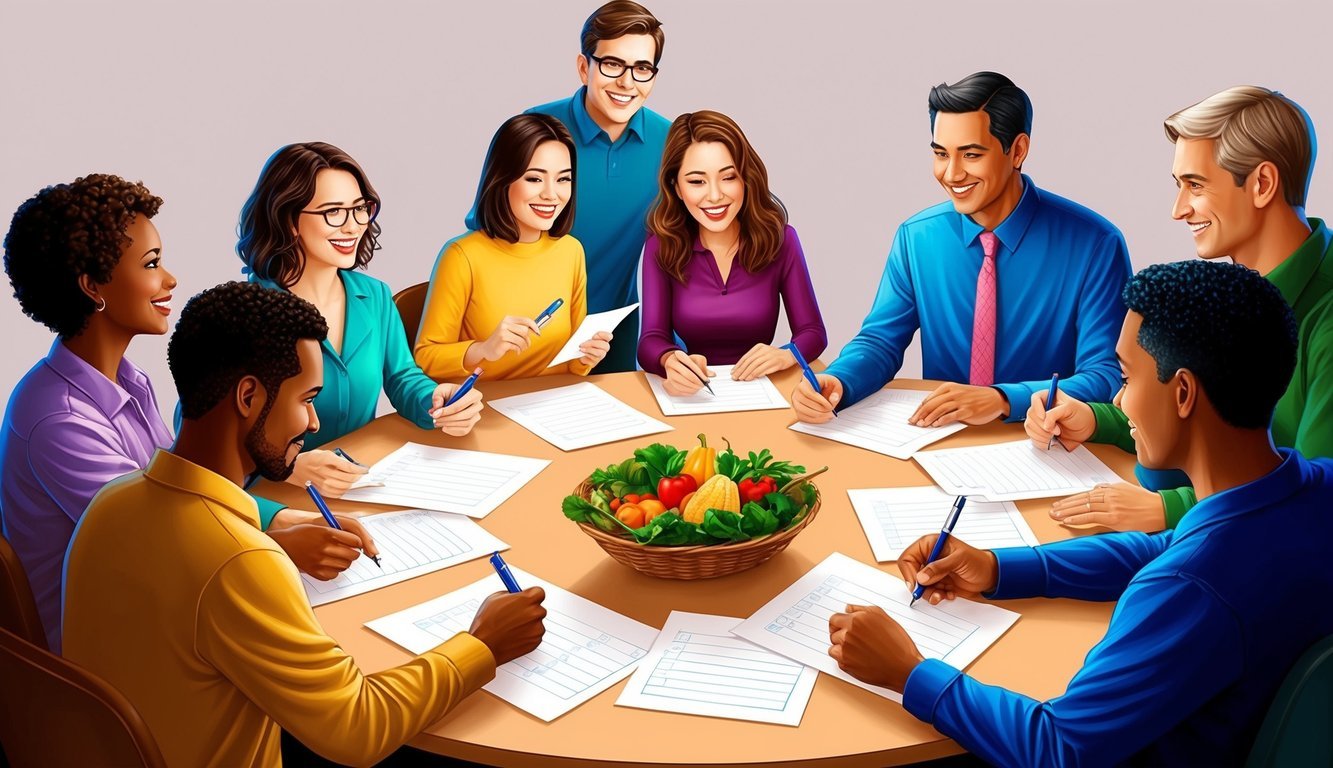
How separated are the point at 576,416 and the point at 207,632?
159 cm

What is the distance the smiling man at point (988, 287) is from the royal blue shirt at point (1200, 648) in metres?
1.34

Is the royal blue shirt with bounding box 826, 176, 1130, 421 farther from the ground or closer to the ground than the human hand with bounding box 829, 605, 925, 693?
farther from the ground

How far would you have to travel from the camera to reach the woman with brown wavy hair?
3.67 m

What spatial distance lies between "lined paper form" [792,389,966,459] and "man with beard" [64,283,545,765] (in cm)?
149

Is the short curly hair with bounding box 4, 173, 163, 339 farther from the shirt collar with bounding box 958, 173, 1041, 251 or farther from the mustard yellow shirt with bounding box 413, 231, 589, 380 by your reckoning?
the shirt collar with bounding box 958, 173, 1041, 251

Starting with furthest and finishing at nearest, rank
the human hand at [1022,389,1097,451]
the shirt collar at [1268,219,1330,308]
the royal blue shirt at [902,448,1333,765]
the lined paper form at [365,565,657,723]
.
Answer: the human hand at [1022,389,1097,451] → the shirt collar at [1268,219,1330,308] → the lined paper form at [365,565,657,723] → the royal blue shirt at [902,448,1333,765]

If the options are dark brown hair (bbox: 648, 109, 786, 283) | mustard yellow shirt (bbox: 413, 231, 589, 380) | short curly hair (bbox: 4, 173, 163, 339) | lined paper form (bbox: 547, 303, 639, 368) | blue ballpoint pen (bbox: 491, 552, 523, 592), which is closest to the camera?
blue ballpoint pen (bbox: 491, 552, 523, 592)

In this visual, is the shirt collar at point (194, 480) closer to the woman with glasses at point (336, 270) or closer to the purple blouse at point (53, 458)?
the purple blouse at point (53, 458)

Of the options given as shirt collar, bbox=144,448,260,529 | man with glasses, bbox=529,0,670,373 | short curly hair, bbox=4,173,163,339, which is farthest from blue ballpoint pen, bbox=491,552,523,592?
man with glasses, bbox=529,0,670,373

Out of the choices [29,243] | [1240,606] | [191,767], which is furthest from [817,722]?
[29,243]

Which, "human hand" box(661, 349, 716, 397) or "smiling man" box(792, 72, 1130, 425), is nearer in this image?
"smiling man" box(792, 72, 1130, 425)

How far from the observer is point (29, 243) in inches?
94.0

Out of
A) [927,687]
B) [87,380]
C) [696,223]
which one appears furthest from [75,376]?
[696,223]

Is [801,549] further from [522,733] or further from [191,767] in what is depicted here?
[191,767]
